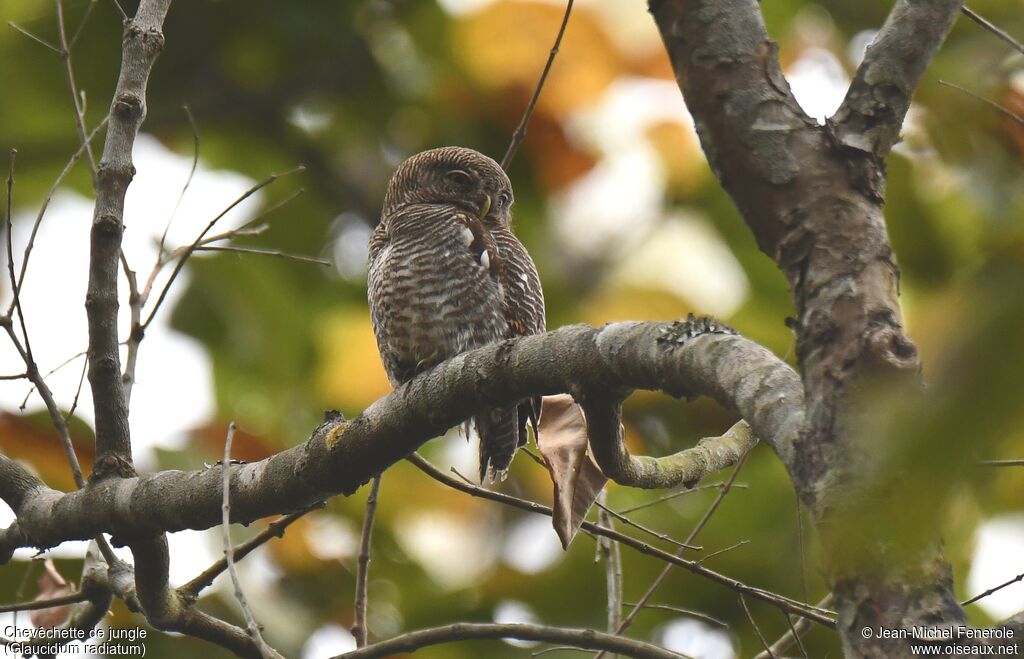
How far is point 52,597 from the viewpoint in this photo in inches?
134

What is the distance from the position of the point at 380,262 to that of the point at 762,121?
3.04 metres

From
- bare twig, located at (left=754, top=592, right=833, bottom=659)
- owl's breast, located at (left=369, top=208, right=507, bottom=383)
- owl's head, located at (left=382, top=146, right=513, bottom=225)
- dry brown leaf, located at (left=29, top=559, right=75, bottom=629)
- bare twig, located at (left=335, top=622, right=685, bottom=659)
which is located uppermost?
owl's head, located at (left=382, top=146, right=513, bottom=225)

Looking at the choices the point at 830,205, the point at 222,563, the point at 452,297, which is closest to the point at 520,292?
the point at 452,297

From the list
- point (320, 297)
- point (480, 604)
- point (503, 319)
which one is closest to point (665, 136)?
point (320, 297)

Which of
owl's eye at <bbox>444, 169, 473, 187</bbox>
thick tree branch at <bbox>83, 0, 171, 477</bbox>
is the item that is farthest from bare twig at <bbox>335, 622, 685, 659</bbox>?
owl's eye at <bbox>444, 169, 473, 187</bbox>

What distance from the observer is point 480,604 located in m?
6.59

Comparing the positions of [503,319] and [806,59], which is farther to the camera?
[806,59]

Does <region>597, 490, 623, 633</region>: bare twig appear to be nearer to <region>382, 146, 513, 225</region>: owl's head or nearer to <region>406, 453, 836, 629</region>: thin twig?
<region>406, 453, 836, 629</region>: thin twig

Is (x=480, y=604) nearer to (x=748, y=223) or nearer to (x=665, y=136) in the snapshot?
(x=665, y=136)

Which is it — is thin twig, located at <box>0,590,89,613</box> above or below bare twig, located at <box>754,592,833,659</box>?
above

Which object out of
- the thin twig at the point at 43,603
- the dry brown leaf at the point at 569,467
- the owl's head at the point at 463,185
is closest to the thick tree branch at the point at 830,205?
the dry brown leaf at the point at 569,467

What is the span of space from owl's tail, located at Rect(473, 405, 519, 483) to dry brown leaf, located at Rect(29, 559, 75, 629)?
5.15 feet

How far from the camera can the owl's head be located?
5.20m

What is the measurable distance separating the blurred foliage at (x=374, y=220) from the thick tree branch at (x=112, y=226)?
311 cm
